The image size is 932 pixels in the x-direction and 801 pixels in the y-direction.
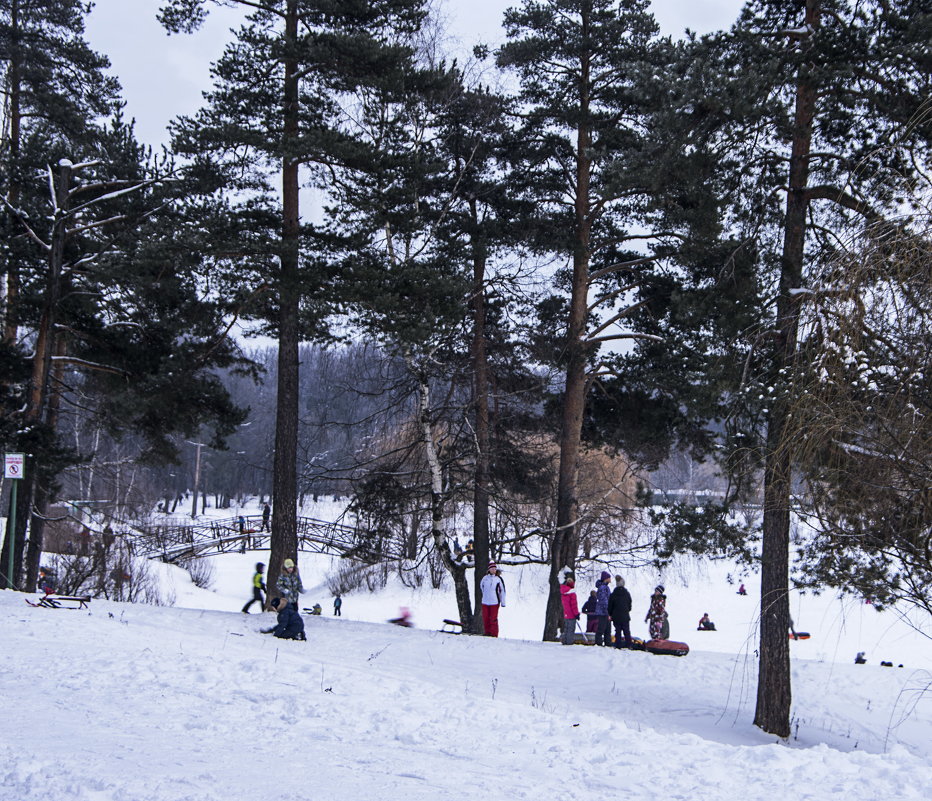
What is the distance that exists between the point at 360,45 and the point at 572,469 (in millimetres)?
8320

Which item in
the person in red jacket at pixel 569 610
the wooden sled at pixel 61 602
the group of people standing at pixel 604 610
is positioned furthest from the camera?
the person in red jacket at pixel 569 610

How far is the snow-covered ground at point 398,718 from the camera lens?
552 cm

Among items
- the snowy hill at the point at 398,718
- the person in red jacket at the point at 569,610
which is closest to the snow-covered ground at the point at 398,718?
the snowy hill at the point at 398,718

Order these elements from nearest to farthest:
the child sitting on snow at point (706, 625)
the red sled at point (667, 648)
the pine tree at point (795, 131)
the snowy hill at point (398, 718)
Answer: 1. the snowy hill at point (398, 718)
2. the pine tree at point (795, 131)
3. the red sled at point (667, 648)
4. the child sitting on snow at point (706, 625)

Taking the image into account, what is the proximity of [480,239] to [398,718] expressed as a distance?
11504 millimetres

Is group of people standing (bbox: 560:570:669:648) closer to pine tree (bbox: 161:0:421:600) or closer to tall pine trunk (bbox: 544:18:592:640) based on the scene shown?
tall pine trunk (bbox: 544:18:592:640)

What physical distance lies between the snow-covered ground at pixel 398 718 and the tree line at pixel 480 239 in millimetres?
1908

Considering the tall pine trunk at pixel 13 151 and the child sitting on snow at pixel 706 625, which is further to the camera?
the child sitting on snow at pixel 706 625

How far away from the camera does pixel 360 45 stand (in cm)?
1451

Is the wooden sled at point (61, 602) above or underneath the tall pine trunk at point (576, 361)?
underneath

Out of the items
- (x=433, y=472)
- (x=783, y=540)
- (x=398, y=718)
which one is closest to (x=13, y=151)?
(x=433, y=472)

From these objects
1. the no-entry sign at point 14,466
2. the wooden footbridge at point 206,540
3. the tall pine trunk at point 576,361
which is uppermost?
the tall pine trunk at point 576,361

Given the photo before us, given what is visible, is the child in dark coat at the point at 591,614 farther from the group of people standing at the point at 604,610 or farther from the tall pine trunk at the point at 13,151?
the tall pine trunk at the point at 13,151

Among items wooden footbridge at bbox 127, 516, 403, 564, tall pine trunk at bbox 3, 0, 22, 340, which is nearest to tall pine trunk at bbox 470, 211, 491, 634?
tall pine trunk at bbox 3, 0, 22, 340
